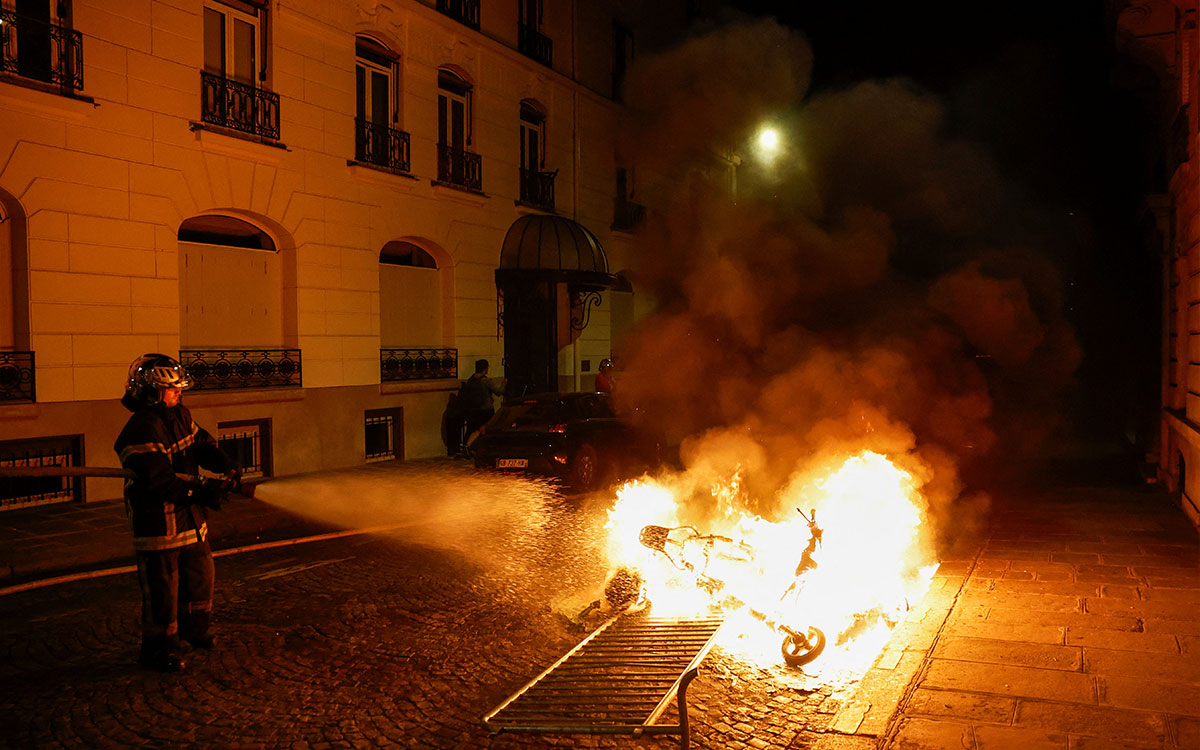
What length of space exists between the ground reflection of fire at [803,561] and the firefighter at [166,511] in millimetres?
3054

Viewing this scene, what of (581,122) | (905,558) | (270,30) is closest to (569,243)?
(581,122)

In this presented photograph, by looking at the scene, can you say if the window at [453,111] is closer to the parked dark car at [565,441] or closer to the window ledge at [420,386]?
the window ledge at [420,386]

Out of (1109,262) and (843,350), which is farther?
(1109,262)

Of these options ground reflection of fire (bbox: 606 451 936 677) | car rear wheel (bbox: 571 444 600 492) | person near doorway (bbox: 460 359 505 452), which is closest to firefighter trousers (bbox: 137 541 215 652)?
ground reflection of fire (bbox: 606 451 936 677)

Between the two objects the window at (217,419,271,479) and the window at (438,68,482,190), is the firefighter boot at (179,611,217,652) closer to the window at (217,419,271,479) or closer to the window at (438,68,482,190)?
the window at (217,419,271,479)

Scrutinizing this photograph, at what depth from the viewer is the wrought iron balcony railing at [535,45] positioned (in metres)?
18.5

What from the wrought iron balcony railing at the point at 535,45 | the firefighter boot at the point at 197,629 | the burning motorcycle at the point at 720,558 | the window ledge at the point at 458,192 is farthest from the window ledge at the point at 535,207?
the firefighter boot at the point at 197,629

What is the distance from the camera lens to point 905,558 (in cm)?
738

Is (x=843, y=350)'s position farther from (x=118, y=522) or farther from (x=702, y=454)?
(x=118, y=522)

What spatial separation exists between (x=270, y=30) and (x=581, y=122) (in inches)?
329

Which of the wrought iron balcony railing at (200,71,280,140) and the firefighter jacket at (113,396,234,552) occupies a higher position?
the wrought iron balcony railing at (200,71,280,140)

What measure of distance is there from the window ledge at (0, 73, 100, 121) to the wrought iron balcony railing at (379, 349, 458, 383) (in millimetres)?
5934

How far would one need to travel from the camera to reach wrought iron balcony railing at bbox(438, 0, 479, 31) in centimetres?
1634

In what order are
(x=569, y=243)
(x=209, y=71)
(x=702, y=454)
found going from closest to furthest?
(x=702, y=454) → (x=209, y=71) → (x=569, y=243)
